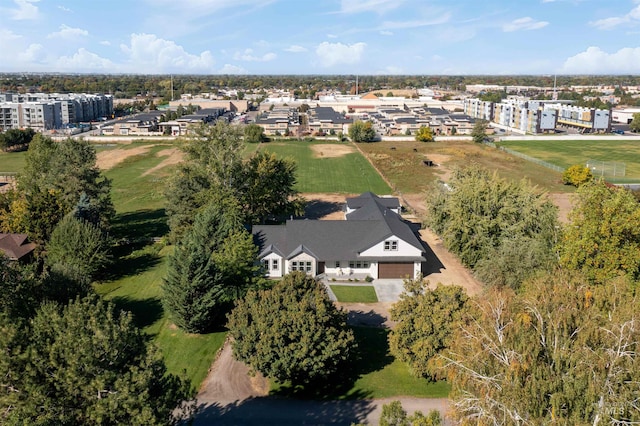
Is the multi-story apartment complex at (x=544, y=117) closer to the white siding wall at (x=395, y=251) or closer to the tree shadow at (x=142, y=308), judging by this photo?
the white siding wall at (x=395, y=251)

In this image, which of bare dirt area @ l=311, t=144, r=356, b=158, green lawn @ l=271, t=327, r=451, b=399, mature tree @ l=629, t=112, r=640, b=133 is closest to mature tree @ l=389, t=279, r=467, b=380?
green lawn @ l=271, t=327, r=451, b=399

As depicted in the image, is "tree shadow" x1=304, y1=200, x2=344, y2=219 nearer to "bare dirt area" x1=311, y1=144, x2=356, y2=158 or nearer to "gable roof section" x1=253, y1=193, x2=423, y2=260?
"gable roof section" x1=253, y1=193, x2=423, y2=260

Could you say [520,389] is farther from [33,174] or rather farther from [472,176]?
[33,174]

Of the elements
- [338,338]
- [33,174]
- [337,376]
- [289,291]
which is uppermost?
[33,174]

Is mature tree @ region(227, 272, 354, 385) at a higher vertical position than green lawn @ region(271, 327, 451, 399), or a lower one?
higher

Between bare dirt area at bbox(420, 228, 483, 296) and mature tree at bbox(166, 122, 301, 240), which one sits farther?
mature tree at bbox(166, 122, 301, 240)

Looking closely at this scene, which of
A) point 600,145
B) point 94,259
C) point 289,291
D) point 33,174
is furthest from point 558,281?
point 600,145

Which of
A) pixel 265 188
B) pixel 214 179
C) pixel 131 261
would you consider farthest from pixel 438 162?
pixel 131 261
